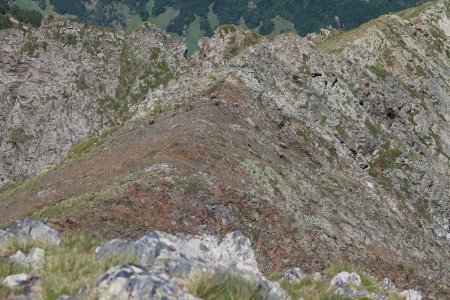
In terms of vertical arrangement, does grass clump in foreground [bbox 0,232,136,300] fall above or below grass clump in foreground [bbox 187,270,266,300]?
below

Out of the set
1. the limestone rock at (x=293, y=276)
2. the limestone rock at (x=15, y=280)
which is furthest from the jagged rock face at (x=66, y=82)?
the limestone rock at (x=15, y=280)

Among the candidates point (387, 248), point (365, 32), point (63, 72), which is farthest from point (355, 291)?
point (63, 72)

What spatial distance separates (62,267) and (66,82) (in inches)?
6494

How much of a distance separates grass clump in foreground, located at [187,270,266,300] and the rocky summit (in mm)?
46

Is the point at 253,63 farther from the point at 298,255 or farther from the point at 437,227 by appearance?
the point at 298,255

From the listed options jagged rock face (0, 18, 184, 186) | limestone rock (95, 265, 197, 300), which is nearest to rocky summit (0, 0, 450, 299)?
limestone rock (95, 265, 197, 300)

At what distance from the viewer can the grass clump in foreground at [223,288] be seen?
11406 mm

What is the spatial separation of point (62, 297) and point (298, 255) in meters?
29.2

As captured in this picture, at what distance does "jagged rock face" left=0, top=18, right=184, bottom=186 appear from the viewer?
157000 mm

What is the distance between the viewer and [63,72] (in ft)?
561

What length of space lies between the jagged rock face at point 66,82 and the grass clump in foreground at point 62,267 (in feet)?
465

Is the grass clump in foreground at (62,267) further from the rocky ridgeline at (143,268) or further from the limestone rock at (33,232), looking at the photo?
the limestone rock at (33,232)

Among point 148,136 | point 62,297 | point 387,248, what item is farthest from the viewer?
point 148,136

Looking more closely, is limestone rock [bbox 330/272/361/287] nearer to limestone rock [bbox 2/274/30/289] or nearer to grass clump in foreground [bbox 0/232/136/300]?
grass clump in foreground [bbox 0/232/136/300]
